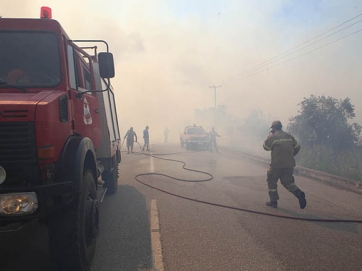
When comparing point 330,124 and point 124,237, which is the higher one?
point 330,124

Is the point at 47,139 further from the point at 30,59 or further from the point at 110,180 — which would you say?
the point at 110,180

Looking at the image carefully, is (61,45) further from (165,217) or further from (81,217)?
(165,217)

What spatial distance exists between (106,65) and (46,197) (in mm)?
1965

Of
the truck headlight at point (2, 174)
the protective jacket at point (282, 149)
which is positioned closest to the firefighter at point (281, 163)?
the protective jacket at point (282, 149)

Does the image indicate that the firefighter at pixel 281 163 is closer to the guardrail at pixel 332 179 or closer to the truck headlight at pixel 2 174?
the guardrail at pixel 332 179

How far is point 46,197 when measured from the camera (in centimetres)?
225

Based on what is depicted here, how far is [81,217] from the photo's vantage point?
107 inches

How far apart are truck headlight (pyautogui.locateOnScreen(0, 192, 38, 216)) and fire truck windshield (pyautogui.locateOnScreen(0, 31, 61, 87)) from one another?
1.32 meters

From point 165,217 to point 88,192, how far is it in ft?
6.23

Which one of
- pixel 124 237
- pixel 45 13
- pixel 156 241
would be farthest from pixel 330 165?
pixel 45 13

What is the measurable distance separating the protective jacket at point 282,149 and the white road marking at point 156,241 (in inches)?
103

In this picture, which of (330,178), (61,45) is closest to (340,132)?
(330,178)

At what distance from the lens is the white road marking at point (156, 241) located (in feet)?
9.90

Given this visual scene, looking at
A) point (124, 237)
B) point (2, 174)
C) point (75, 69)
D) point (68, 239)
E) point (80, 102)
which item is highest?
point (75, 69)
